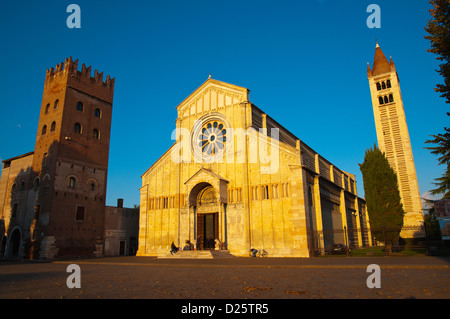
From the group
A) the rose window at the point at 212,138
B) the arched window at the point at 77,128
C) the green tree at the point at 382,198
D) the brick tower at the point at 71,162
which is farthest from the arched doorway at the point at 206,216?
the arched window at the point at 77,128

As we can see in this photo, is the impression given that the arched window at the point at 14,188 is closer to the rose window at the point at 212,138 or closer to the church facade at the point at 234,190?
the church facade at the point at 234,190

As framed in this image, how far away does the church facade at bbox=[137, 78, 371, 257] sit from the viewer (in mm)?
24656

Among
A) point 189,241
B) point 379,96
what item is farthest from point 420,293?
point 379,96

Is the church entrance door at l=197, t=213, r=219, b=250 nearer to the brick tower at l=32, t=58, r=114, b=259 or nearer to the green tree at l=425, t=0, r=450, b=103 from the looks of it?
the brick tower at l=32, t=58, r=114, b=259

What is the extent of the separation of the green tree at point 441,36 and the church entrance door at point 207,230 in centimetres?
2082

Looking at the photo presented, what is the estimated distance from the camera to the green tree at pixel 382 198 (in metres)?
26.6

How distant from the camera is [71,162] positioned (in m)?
33.7

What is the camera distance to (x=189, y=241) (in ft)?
91.8

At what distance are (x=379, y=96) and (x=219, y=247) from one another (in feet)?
135

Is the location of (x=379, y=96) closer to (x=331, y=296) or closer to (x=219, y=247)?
(x=219, y=247)

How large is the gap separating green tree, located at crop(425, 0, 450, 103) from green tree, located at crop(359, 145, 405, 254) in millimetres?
15375

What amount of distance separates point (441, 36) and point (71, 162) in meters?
34.6

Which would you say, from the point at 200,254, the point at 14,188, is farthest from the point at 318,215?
the point at 14,188
